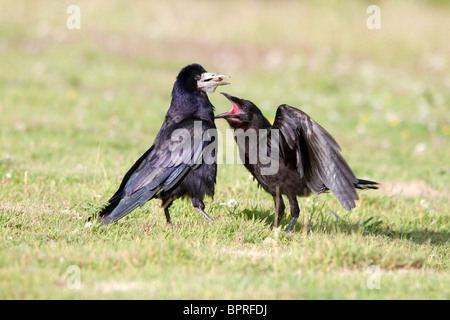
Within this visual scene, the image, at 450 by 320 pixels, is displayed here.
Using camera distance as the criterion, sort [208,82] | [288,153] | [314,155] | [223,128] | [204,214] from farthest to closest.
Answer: [223,128]
[208,82]
[204,214]
[288,153]
[314,155]

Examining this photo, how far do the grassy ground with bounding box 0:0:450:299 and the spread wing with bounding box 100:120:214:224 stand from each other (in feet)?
0.75

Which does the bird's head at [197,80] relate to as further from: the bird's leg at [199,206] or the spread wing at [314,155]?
the bird's leg at [199,206]

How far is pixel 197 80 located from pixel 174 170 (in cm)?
100

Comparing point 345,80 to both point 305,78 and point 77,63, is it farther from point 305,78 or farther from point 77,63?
point 77,63

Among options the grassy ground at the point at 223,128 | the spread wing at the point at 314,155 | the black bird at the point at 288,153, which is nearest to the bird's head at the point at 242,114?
the black bird at the point at 288,153

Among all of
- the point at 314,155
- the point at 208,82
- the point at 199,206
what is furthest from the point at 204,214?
the point at 208,82

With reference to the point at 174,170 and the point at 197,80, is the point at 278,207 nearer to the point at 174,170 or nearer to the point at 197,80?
the point at 174,170

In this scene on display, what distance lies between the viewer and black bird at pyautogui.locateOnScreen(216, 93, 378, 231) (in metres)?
5.36

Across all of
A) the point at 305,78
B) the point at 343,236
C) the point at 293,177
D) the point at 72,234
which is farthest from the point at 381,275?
the point at 305,78

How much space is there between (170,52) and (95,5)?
448cm

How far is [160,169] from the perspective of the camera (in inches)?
224

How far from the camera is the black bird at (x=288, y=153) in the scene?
5359 millimetres

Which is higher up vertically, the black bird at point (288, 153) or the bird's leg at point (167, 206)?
the black bird at point (288, 153)

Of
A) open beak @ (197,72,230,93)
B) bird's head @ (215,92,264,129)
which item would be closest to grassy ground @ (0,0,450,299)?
bird's head @ (215,92,264,129)
